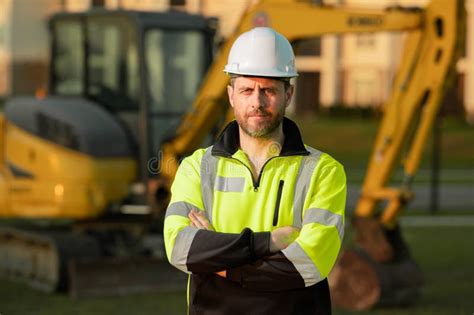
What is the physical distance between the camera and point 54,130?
14.5 meters

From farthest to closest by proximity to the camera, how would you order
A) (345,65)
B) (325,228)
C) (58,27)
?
(345,65), (58,27), (325,228)

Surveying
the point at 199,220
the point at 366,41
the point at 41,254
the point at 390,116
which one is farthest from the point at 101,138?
the point at 366,41

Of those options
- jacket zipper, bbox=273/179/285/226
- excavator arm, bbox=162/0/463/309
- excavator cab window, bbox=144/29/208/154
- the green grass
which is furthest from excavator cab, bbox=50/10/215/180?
jacket zipper, bbox=273/179/285/226

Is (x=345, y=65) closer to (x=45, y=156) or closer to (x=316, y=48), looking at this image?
(x=316, y=48)

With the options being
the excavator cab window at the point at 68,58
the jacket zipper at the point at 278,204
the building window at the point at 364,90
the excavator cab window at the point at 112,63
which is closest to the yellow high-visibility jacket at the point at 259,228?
the jacket zipper at the point at 278,204

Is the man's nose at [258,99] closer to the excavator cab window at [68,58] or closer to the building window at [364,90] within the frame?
the excavator cab window at [68,58]

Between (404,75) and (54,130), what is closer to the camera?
→ (404,75)

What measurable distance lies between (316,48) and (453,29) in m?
50.9

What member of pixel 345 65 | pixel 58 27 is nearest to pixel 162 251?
pixel 58 27

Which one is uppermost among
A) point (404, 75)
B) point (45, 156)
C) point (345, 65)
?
point (404, 75)

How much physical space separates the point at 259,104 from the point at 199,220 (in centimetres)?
47

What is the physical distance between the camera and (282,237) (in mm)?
4773

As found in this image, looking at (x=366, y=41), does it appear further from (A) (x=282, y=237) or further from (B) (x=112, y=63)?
(A) (x=282, y=237)

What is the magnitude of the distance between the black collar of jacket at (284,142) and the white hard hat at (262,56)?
199 millimetres
